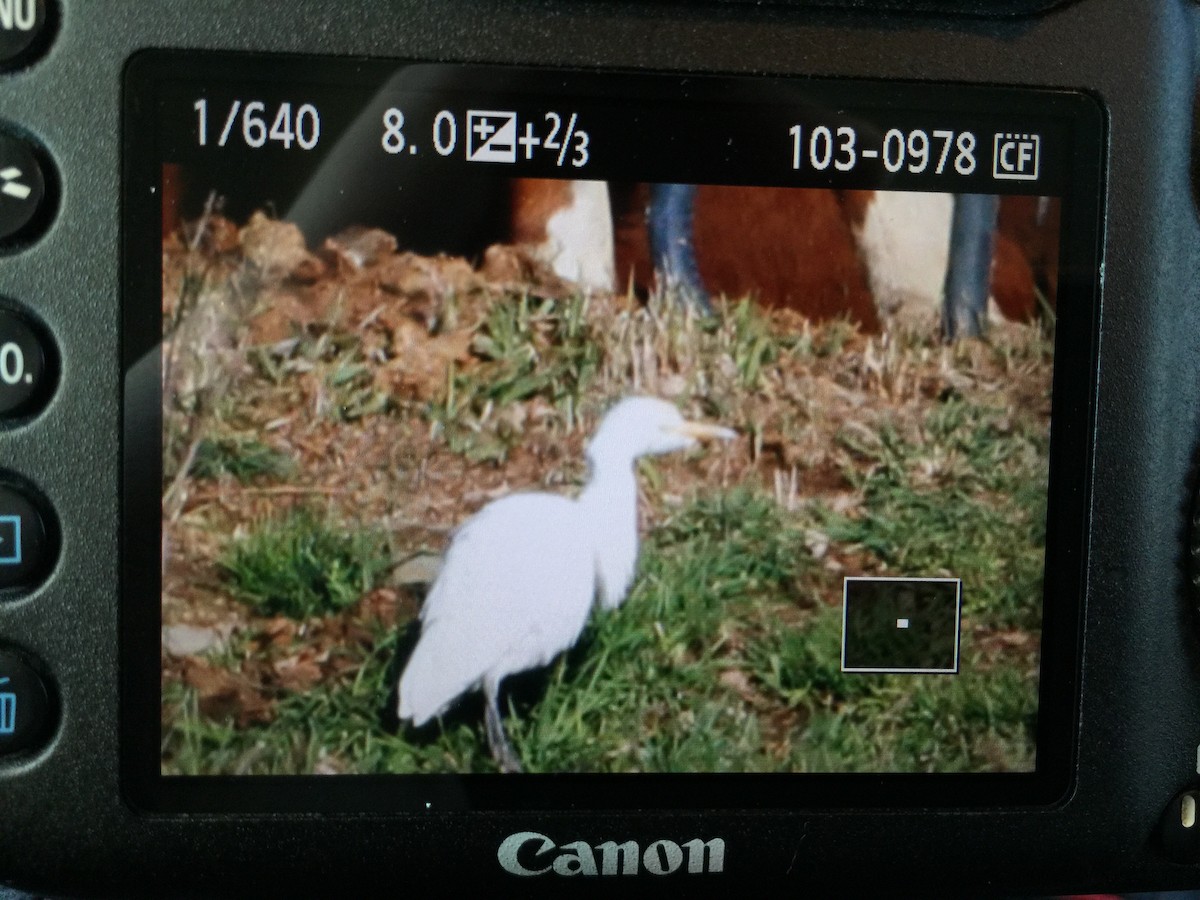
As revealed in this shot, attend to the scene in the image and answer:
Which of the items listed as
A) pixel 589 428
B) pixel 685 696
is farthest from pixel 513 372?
pixel 685 696

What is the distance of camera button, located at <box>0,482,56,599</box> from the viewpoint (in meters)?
0.44

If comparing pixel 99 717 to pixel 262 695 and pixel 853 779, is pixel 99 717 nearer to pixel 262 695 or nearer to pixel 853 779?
pixel 262 695

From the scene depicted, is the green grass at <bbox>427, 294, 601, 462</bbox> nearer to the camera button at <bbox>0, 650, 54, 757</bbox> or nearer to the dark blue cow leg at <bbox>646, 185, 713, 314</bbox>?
the dark blue cow leg at <bbox>646, 185, 713, 314</bbox>

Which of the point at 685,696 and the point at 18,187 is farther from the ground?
the point at 18,187

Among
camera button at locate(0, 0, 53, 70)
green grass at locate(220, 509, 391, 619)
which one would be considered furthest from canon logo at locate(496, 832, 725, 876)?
camera button at locate(0, 0, 53, 70)

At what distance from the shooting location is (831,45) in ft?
1.50

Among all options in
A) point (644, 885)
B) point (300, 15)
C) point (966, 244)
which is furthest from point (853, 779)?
point (300, 15)

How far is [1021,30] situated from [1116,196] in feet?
0.25

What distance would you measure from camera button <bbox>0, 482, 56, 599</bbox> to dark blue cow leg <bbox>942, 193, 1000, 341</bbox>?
1.19 feet

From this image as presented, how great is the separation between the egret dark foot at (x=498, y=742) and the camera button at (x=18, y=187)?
252 mm

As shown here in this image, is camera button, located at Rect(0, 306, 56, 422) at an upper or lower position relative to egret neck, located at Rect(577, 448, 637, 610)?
upper

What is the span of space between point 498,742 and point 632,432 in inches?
5.4

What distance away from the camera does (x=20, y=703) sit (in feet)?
1.47

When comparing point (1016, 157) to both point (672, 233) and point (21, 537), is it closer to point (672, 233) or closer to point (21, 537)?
point (672, 233)
